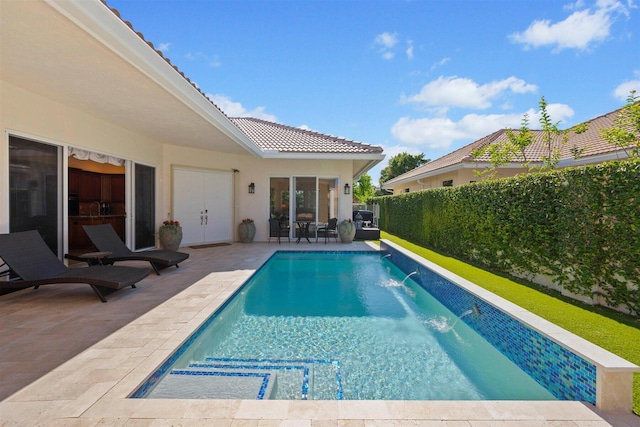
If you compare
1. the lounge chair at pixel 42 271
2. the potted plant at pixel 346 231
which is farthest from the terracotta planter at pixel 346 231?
the lounge chair at pixel 42 271

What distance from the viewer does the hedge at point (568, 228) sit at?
14.4 ft

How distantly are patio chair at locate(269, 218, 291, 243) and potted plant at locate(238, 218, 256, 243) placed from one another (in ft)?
2.38

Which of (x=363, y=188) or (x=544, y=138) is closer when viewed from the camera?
(x=544, y=138)

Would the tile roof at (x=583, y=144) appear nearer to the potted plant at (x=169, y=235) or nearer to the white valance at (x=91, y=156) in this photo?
the potted plant at (x=169, y=235)

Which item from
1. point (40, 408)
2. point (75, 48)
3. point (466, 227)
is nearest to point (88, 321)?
point (40, 408)

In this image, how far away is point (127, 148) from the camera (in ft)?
29.5

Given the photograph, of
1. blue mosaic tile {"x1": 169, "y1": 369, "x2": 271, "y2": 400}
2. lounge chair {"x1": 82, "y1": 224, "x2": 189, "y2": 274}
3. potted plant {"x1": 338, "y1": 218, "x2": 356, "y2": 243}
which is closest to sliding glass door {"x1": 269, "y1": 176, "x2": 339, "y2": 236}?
potted plant {"x1": 338, "y1": 218, "x2": 356, "y2": 243}

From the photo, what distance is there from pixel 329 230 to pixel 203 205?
5.10 meters

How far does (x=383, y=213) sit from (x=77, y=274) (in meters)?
18.0

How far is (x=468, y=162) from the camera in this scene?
14.3 metres

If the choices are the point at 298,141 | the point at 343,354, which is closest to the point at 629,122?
the point at 343,354

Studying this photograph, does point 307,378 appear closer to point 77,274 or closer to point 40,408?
point 40,408

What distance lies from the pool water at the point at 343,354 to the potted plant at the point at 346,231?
20.1 ft

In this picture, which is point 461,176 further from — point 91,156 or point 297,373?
point 91,156
